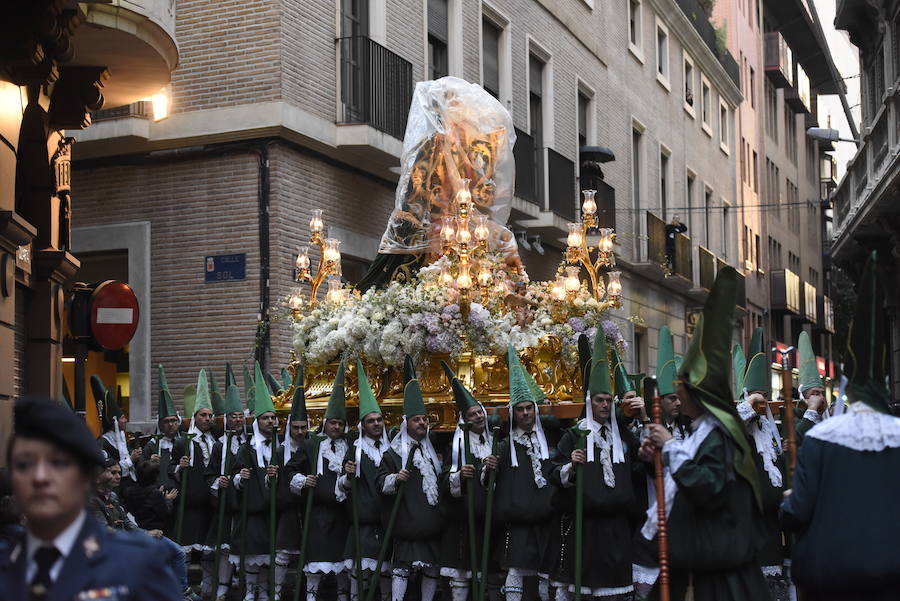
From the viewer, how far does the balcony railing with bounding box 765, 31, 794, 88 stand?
4447cm

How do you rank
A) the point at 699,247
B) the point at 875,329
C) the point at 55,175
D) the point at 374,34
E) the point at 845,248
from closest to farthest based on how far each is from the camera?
the point at 875,329 < the point at 55,175 < the point at 374,34 < the point at 845,248 < the point at 699,247

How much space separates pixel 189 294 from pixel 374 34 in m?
4.23

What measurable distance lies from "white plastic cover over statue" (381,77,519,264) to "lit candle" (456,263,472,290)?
1906 mm

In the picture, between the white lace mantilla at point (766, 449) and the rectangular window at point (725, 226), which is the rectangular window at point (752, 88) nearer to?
the rectangular window at point (725, 226)

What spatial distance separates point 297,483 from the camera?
10.8 meters

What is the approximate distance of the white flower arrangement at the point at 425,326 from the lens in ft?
37.6

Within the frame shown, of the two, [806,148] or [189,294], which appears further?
[806,148]

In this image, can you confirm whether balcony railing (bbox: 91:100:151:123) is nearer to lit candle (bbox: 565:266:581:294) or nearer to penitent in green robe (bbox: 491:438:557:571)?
lit candle (bbox: 565:266:581:294)

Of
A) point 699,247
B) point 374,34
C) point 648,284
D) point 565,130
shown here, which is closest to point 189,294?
point 374,34

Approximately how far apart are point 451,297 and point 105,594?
8580 mm

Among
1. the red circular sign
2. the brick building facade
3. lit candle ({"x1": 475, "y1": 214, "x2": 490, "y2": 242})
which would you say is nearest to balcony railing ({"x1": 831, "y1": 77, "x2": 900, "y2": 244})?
the brick building facade

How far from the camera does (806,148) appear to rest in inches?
2143

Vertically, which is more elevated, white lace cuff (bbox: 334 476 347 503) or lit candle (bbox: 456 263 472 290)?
lit candle (bbox: 456 263 472 290)

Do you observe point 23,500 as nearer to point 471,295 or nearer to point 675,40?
point 471,295
